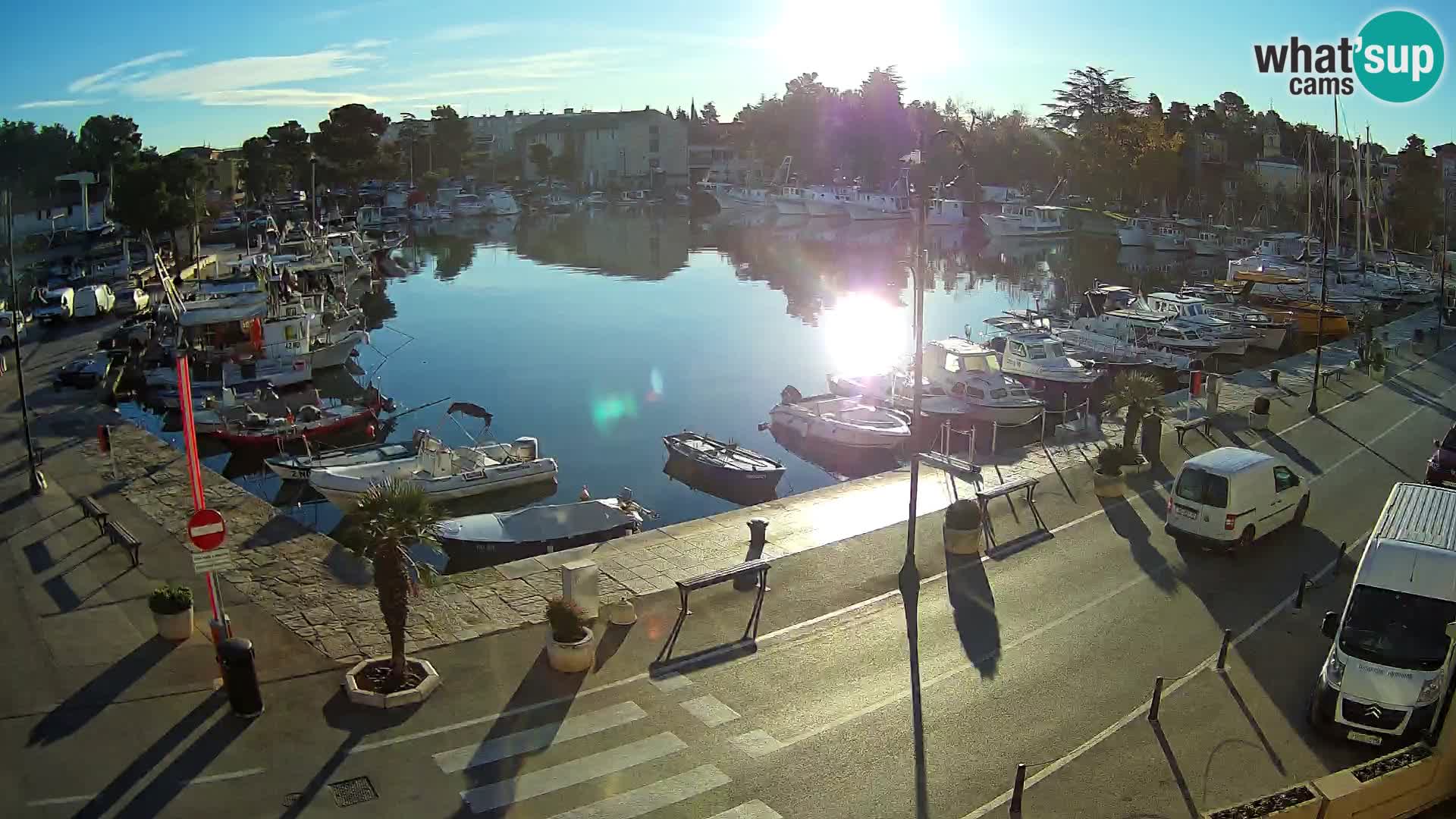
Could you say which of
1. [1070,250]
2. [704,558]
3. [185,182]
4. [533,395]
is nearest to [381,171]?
[185,182]

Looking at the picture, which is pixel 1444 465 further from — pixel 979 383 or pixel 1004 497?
pixel 979 383

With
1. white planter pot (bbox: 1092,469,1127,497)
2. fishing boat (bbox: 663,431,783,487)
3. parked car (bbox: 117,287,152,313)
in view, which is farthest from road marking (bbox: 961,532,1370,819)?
parked car (bbox: 117,287,152,313)

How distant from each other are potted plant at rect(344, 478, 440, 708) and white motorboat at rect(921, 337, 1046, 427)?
80.8 feet

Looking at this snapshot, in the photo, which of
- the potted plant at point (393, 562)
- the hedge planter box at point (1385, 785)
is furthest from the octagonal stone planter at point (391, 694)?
the hedge planter box at point (1385, 785)

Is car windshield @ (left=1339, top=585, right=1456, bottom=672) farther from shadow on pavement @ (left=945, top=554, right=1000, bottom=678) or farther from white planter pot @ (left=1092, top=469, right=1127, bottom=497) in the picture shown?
white planter pot @ (left=1092, top=469, right=1127, bottom=497)

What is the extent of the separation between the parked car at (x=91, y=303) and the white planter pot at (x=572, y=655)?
4804 centimetres

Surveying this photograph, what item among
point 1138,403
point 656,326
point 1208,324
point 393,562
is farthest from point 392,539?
point 656,326

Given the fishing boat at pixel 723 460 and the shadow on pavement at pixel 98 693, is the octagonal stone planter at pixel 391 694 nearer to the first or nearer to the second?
the shadow on pavement at pixel 98 693

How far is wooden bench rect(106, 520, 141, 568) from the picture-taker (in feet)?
62.4

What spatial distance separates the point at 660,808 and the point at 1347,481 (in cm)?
1981

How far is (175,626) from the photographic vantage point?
50.4 ft

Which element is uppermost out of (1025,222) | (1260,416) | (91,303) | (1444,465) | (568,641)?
(1025,222)

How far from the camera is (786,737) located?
517 inches

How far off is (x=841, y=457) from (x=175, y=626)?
21981mm
